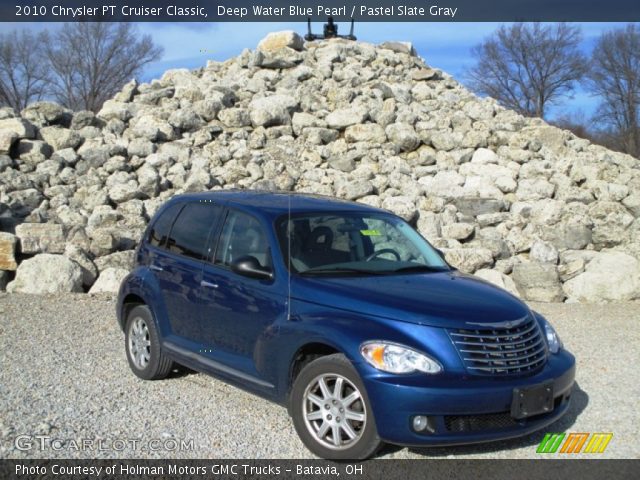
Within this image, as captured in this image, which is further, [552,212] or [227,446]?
[552,212]

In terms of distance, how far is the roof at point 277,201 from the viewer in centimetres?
584

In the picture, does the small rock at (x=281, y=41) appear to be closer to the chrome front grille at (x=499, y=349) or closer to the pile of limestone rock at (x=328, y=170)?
the pile of limestone rock at (x=328, y=170)

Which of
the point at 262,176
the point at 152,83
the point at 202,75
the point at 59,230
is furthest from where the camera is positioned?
the point at 202,75

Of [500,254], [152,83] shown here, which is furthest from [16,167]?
[500,254]

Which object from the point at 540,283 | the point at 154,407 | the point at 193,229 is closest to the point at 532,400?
the point at 154,407

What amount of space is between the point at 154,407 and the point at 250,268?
157 centimetres

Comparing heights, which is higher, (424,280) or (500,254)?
(424,280)

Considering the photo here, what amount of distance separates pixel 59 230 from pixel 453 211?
7848 mm

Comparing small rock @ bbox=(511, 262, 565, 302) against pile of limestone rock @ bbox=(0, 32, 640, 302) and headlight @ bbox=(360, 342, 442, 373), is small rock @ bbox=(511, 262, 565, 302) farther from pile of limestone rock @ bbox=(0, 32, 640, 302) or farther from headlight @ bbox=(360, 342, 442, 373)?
headlight @ bbox=(360, 342, 442, 373)

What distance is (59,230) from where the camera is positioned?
1220cm

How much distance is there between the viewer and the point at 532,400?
4.70m

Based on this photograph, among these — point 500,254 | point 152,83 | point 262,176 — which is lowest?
point 500,254

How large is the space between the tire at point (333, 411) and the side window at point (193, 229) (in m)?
1.72

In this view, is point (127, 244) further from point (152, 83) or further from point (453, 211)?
A: point (152, 83)
